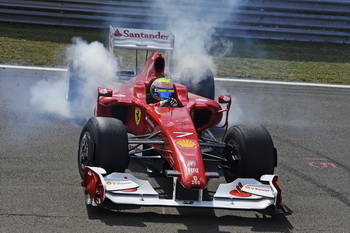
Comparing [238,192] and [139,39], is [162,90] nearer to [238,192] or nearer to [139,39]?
[238,192]

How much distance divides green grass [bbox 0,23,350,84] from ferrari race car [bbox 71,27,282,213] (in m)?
6.08

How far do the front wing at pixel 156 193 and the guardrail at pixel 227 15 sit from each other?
10.3 m

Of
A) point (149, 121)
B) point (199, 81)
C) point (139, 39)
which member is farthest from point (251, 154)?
point (139, 39)

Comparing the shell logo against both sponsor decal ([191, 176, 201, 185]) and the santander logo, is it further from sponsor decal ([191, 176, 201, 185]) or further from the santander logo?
the santander logo

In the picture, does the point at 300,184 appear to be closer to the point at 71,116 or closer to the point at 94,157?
the point at 94,157

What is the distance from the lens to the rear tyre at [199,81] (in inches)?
390

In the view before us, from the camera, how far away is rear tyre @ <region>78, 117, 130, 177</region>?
6641mm

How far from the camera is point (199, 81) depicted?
32.7 ft

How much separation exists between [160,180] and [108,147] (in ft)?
3.39

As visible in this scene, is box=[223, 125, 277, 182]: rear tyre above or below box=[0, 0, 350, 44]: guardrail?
below

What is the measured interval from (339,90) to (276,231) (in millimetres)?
8106

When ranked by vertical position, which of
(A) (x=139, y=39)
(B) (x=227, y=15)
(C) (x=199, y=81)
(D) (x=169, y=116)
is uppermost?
(B) (x=227, y=15)

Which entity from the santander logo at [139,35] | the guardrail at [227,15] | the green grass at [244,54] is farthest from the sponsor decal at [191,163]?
the guardrail at [227,15]

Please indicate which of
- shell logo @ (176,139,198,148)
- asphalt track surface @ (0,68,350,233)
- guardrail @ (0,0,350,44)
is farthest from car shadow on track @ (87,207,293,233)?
guardrail @ (0,0,350,44)
